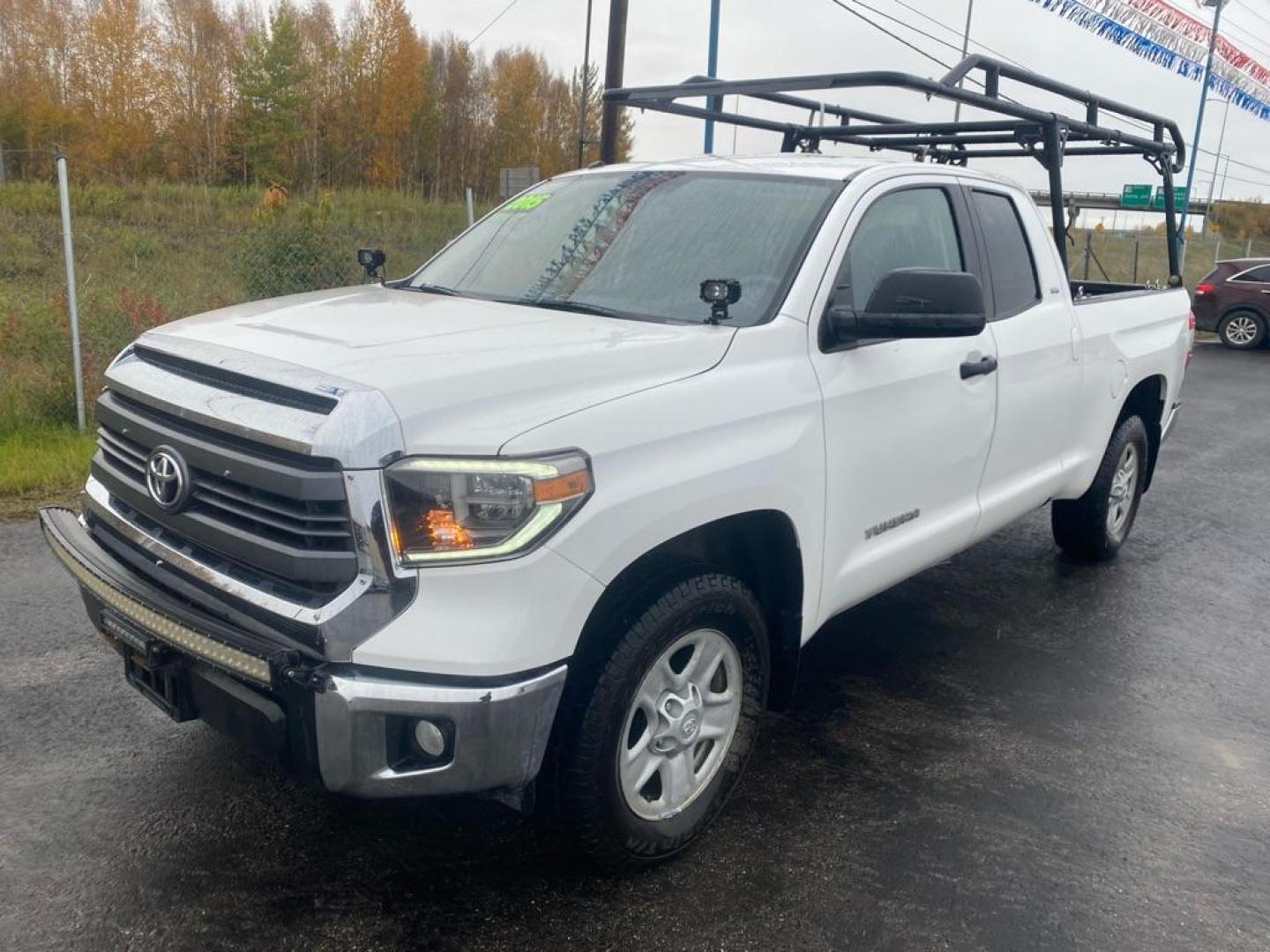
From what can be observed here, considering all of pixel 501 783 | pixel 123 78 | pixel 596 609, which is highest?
pixel 123 78

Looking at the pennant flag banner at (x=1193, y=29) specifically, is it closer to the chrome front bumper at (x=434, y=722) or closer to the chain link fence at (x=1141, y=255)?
the chain link fence at (x=1141, y=255)

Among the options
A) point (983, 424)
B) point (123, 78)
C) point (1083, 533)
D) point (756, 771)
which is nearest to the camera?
point (756, 771)

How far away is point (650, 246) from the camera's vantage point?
3717 millimetres

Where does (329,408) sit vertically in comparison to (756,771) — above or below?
above

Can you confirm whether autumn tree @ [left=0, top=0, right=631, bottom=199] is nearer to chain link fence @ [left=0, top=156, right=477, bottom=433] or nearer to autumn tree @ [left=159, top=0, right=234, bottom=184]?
autumn tree @ [left=159, top=0, right=234, bottom=184]

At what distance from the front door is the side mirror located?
115 mm

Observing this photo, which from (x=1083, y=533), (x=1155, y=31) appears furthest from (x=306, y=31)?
(x=1083, y=533)

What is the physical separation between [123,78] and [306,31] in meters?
16.0

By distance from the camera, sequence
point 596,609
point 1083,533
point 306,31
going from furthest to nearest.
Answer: point 306,31 < point 1083,533 < point 596,609

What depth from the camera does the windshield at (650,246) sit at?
3.46m

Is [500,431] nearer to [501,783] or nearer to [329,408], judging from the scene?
[329,408]

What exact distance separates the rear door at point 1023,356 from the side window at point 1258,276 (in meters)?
15.3

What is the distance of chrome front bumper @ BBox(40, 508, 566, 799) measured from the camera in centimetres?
235

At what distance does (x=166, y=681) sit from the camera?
8.95ft
